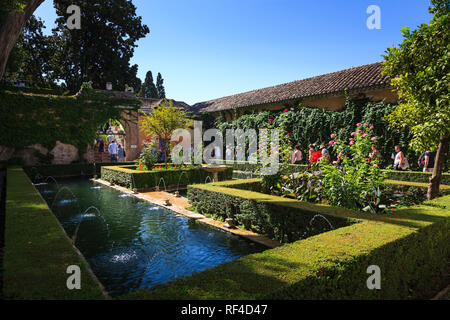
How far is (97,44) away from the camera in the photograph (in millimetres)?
25719

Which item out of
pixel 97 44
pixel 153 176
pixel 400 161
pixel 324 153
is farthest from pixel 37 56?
pixel 400 161

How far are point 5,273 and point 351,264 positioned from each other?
3.09 m

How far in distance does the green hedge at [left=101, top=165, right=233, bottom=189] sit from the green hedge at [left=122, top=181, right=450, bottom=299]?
26.0 feet

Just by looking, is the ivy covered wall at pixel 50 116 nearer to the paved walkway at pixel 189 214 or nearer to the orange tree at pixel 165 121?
the orange tree at pixel 165 121

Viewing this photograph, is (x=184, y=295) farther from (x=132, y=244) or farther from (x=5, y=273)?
(x=132, y=244)

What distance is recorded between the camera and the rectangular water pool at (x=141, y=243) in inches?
148

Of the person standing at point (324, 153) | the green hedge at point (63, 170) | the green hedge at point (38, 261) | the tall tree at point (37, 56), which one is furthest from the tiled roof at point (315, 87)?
the tall tree at point (37, 56)

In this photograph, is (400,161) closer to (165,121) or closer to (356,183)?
(356,183)

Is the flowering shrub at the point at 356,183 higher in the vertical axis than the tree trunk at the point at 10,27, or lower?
lower

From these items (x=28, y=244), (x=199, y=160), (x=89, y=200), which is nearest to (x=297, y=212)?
(x=28, y=244)

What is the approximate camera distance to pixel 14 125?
15.4m

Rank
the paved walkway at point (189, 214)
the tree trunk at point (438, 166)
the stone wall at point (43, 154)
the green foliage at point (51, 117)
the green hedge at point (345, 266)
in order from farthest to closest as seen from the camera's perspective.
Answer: the stone wall at point (43, 154)
the green foliage at point (51, 117)
the tree trunk at point (438, 166)
the paved walkway at point (189, 214)
the green hedge at point (345, 266)

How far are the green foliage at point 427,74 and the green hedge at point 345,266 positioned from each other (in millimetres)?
1433

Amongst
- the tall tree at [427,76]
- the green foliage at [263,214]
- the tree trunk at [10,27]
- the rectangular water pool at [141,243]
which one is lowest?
the rectangular water pool at [141,243]
